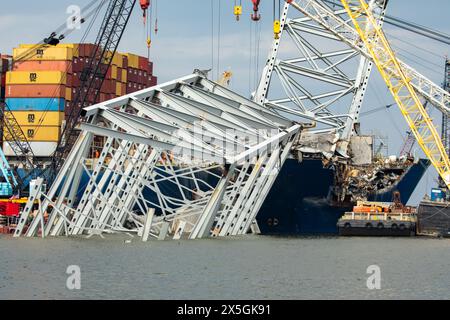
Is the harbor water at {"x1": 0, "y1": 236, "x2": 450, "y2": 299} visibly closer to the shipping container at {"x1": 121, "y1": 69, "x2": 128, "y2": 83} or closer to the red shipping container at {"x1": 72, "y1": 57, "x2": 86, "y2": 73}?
the red shipping container at {"x1": 72, "y1": 57, "x2": 86, "y2": 73}

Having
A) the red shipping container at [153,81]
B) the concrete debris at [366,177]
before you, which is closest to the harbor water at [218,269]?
the concrete debris at [366,177]

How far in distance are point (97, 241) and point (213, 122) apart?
38.8 ft

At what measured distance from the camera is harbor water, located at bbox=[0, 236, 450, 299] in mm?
55531

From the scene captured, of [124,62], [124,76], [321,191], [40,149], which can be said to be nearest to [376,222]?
[321,191]

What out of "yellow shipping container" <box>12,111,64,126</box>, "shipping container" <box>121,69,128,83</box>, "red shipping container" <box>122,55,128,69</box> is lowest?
"yellow shipping container" <box>12,111,64,126</box>

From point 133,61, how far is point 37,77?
15434 mm

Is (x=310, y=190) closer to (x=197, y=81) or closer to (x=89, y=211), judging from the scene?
(x=197, y=81)

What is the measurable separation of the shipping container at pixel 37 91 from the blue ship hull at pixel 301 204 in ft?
117

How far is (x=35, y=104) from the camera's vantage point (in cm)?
13788

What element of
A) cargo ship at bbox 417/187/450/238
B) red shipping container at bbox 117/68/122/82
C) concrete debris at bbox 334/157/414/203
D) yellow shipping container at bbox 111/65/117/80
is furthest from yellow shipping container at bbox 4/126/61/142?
cargo ship at bbox 417/187/450/238

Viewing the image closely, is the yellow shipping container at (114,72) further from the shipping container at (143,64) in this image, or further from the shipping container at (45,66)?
the shipping container at (143,64)

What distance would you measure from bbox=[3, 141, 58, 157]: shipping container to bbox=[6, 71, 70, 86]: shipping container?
6463mm

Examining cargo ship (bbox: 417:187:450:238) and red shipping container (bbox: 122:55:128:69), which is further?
red shipping container (bbox: 122:55:128:69)

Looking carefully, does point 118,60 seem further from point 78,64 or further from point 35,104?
point 35,104
